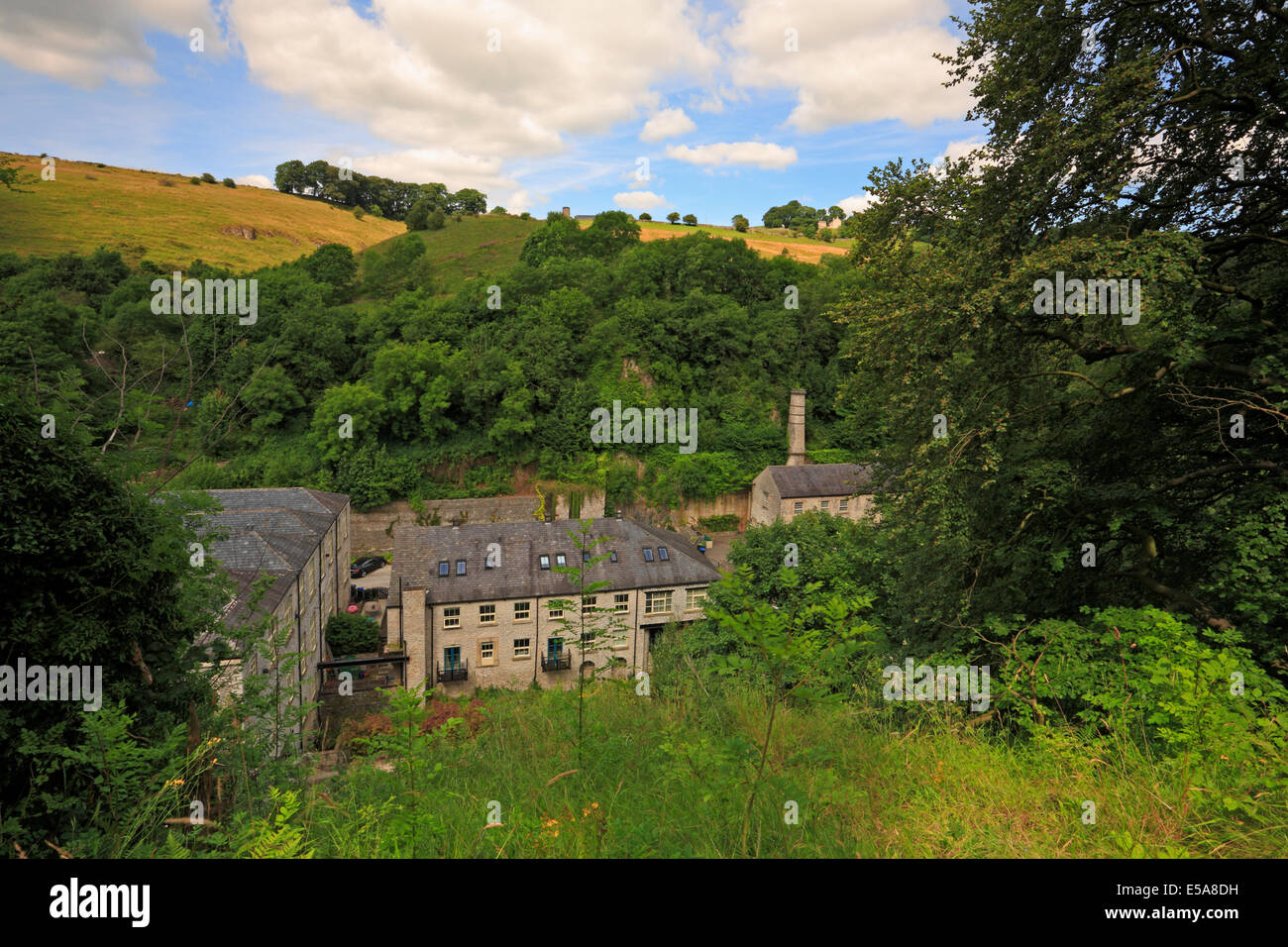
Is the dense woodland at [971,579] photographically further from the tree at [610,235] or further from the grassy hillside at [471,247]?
the grassy hillside at [471,247]

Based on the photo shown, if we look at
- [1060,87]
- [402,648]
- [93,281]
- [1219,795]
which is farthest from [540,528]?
[93,281]

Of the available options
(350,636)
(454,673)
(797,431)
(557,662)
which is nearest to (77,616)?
(454,673)

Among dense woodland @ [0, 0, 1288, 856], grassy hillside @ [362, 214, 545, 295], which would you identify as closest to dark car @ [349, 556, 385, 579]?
dense woodland @ [0, 0, 1288, 856]

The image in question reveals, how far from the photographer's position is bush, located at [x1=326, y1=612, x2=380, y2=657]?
25.7m

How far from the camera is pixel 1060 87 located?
27.3ft

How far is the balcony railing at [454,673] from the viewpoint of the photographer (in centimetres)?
2225

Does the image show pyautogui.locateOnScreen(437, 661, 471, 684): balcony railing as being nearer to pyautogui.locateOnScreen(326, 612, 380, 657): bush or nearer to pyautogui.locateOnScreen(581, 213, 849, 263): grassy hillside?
pyautogui.locateOnScreen(326, 612, 380, 657): bush

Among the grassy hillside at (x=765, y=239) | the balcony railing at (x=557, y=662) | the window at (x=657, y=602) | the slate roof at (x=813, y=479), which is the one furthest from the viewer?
the grassy hillside at (x=765, y=239)

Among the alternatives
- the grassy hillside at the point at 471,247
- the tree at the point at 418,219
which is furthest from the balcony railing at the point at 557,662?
the tree at the point at 418,219

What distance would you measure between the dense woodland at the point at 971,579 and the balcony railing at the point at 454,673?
10471 mm

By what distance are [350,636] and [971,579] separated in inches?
990

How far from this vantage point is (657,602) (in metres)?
24.2

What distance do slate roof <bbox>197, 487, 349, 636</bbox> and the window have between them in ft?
41.7

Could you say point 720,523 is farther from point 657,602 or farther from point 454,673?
point 454,673
